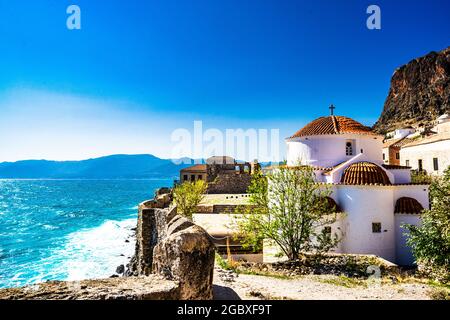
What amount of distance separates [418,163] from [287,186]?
26.2m

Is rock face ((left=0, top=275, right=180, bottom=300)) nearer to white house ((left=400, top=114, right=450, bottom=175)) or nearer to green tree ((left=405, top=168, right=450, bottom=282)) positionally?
green tree ((left=405, top=168, right=450, bottom=282))

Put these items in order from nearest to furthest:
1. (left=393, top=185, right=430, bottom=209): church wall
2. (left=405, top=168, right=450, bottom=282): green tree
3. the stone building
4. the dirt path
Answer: the dirt path
(left=405, top=168, right=450, bottom=282): green tree
(left=393, top=185, right=430, bottom=209): church wall
the stone building

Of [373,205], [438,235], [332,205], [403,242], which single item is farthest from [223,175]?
[438,235]

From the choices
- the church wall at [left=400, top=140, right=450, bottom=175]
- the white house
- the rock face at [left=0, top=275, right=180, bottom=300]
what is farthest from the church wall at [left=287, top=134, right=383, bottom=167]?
the rock face at [left=0, top=275, right=180, bottom=300]

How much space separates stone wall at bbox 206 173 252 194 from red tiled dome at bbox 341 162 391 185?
121 ft

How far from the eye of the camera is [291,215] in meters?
15.4

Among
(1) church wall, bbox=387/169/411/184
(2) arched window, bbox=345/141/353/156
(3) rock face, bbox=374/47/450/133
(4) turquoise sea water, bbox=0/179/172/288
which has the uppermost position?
(3) rock face, bbox=374/47/450/133

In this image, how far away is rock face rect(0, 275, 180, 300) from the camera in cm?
420

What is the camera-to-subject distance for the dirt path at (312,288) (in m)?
9.40

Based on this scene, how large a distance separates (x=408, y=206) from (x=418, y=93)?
90.3 metres

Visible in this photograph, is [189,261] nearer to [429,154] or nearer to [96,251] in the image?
[96,251]

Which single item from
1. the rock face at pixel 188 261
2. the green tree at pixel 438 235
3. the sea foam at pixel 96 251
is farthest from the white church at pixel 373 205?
the sea foam at pixel 96 251
